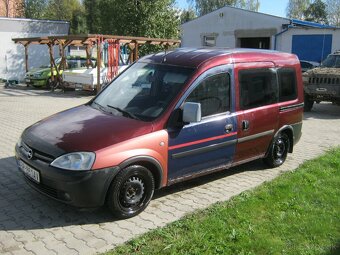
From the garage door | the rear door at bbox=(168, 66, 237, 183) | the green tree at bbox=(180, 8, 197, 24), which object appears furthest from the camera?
the green tree at bbox=(180, 8, 197, 24)

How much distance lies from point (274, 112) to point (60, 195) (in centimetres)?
366

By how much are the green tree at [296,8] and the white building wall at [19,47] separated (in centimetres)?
5104

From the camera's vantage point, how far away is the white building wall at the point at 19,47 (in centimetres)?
2536

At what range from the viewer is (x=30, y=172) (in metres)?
4.66

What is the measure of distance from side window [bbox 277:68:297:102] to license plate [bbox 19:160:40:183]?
4.03 metres

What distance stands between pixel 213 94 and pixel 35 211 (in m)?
2.69

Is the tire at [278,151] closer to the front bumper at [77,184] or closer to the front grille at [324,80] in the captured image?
the front bumper at [77,184]

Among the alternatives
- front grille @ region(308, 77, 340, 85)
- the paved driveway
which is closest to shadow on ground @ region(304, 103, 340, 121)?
front grille @ region(308, 77, 340, 85)

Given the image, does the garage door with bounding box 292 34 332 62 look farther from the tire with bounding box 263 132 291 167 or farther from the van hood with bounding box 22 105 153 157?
the van hood with bounding box 22 105 153 157

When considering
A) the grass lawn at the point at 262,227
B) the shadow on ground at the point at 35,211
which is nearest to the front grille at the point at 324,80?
the grass lawn at the point at 262,227

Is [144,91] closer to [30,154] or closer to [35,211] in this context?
[30,154]

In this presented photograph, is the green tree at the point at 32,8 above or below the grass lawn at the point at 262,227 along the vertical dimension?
above

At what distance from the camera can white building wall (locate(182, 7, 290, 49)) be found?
84.3 ft

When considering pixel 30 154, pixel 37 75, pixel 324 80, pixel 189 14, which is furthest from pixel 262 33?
pixel 189 14
